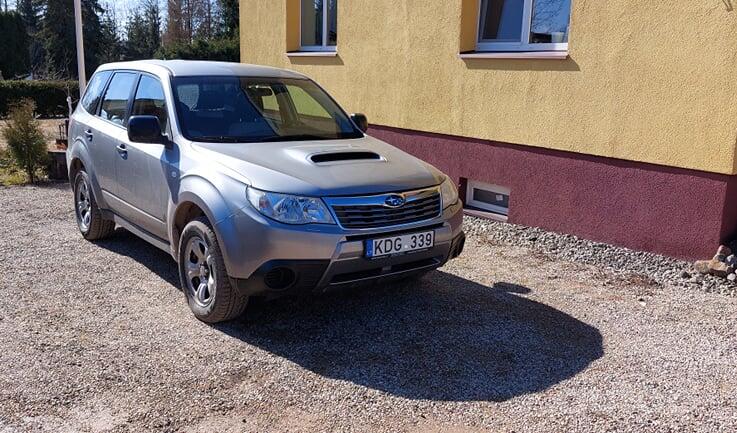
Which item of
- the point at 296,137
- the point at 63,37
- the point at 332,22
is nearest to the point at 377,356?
the point at 296,137

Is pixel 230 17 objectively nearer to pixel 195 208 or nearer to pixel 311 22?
pixel 311 22

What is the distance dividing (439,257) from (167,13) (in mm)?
52045

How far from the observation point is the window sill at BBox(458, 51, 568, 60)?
6469 mm

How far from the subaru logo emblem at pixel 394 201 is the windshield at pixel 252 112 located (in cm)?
116

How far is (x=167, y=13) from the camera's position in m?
51.1

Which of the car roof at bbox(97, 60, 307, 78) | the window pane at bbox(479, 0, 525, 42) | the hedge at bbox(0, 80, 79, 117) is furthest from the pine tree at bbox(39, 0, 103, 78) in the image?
the car roof at bbox(97, 60, 307, 78)

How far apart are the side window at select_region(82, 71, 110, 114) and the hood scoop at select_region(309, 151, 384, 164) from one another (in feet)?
9.76

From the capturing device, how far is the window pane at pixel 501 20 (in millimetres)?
7227

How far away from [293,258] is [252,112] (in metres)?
1.68

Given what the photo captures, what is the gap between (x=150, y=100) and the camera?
5254 millimetres

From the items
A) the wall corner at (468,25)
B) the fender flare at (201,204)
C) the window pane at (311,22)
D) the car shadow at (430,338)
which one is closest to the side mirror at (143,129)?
the fender flare at (201,204)

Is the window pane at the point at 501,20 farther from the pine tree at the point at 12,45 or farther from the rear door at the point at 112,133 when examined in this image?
the pine tree at the point at 12,45

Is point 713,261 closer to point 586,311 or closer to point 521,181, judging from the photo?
point 586,311

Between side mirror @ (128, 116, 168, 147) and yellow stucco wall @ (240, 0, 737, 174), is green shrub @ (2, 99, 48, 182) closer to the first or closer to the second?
yellow stucco wall @ (240, 0, 737, 174)
